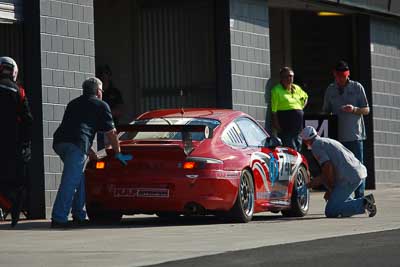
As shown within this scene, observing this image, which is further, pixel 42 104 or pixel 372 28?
pixel 372 28

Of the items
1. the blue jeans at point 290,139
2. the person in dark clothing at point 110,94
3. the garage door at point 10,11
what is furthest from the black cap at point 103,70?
the garage door at point 10,11

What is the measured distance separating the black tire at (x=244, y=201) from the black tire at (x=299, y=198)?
1368 mm

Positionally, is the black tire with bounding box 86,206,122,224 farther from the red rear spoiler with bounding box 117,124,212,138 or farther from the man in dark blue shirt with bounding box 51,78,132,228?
the red rear spoiler with bounding box 117,124,212,138

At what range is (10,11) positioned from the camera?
693 inches

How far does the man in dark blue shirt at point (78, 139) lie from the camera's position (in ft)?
51.2

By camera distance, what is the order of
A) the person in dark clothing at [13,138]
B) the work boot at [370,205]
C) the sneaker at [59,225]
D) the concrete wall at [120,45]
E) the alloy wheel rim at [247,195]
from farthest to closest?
1. the concrete wall at [120,45]
2. the work boot at [370,205]
3. the alloy wheel rim at [247,195]
4. the sneaker at [59,225]
5. the person in dark clothing at [13,138]

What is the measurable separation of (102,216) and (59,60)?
9.21ft

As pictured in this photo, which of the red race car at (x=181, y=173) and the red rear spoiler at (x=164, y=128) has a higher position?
the red rear spoiler at (x=164, y=128)

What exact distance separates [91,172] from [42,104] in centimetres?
226

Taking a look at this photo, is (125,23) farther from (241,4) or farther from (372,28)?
(372,28)

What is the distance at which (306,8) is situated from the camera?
2559 centimetres

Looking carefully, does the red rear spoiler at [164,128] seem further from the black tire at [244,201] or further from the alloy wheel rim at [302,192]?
the alloy wheel rim at [302,192]

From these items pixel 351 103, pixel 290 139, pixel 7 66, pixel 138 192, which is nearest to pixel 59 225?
pixel 138 192

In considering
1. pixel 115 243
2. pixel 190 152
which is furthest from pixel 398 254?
pixel 190 152
